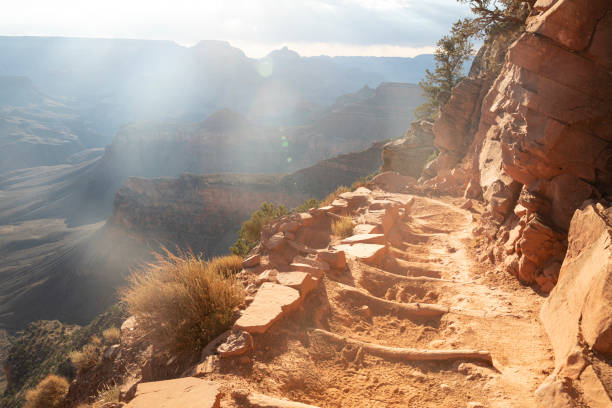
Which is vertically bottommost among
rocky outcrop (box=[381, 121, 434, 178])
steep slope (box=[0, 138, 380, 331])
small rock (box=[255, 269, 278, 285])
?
steep slope (box=[0, 138, 380, 331])

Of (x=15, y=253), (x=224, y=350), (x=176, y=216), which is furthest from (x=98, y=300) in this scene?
(x=224, y=350)

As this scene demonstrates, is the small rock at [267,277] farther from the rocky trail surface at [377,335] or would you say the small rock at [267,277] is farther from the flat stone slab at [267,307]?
the flat stone slab at [267,307]

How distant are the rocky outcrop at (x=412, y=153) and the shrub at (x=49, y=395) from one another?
19.1 meters

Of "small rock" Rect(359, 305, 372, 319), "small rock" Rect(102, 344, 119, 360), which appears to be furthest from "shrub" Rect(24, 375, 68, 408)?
"small rock" Rect(359, 305, 372, 319)

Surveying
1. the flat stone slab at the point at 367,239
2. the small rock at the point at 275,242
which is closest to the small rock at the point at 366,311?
the flat stone slab at the point at 367,239

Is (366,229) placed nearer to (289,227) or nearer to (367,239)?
(367,239)

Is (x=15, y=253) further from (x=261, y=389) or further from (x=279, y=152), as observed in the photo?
(x=261, y=389)

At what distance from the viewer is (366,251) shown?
588 centimetres

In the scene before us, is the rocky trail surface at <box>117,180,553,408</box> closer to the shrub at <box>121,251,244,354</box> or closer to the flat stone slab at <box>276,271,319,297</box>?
the flat stone slab at <box>276,271,319,297</box>

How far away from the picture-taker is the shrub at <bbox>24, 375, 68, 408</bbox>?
19.7 ft

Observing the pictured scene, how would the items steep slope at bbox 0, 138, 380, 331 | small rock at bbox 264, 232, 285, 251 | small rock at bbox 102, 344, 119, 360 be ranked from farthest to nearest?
steep slope at bbox 0, 138, 380, 331 → small rock at bbox 264, 232, 285, 251 → small rock at bbox 102, 344, 119, 360

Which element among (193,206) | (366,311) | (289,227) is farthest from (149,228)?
(366,311)

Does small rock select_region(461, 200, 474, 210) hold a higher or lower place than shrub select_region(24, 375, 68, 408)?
higher

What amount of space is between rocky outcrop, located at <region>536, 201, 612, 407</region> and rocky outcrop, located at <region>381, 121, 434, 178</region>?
57.5 feet
